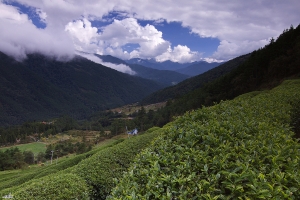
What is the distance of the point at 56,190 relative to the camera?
30.1ft

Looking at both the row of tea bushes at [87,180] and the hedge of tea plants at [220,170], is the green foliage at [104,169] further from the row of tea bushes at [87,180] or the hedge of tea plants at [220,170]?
the hedge of tea plants at [220,170]

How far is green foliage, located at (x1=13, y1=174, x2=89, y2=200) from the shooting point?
354 inches

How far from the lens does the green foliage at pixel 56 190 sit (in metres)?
8.99

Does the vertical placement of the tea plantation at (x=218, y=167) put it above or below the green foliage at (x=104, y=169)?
above

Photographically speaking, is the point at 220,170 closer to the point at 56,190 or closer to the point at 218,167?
the point at 218,167

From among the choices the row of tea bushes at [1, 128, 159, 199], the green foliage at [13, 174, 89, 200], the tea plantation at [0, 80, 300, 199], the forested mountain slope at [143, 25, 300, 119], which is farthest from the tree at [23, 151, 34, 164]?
the tea plantation at [0, 80, 300, 199]

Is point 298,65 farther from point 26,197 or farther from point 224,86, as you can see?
point 26,197

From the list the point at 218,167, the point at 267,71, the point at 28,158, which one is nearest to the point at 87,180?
the point at 218,167

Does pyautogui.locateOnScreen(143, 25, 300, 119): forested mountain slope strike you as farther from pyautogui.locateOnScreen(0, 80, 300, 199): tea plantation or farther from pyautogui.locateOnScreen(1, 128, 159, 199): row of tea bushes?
pyautogui.locateOnScreen(0, 80, 300, 199): tea plantation

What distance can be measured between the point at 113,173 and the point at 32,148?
116 m

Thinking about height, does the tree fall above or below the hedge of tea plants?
below

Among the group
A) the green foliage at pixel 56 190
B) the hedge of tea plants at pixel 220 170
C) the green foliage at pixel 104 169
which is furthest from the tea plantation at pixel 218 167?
the green foliage at pixel 104 169

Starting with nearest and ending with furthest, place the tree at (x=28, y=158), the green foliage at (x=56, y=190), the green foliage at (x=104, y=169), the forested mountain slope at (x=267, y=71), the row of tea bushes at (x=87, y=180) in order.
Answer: the green foliage at (x=56, y=190), the row of tea bushes at (x=87, y=180), the green foliage at (x=104, y=169), the forested mountain slope at (x=267, y=71), the tree at (x=28, y=158)

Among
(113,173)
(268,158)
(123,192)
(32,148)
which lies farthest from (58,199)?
(32,148)
